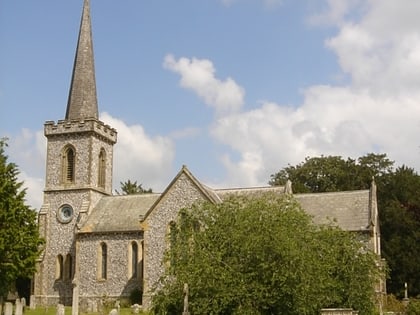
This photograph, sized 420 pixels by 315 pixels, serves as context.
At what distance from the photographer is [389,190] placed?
183 ft

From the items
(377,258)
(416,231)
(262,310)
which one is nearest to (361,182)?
(416,231)

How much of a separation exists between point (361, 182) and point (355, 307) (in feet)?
108

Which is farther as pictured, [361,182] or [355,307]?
[361,182]

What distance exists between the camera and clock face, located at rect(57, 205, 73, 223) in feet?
166

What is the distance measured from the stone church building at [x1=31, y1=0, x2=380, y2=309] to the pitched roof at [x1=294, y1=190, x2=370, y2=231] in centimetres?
7

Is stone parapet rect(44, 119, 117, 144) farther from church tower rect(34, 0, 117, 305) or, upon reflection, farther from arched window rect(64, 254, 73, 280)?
arched window rect(64, 254, 73, 280)

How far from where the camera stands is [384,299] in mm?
41719

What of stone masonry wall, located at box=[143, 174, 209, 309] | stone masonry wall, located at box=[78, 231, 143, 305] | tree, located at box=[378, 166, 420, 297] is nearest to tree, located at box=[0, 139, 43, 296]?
stone masonry wall, located at box=[143, 174, 209, 309]

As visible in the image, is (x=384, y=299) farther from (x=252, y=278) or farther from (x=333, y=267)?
(x=252, y=278)

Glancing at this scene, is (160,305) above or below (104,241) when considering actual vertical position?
below

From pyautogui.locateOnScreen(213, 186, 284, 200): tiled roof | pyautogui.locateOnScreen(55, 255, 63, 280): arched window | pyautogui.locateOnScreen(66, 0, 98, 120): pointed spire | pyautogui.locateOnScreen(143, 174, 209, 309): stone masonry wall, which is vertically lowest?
pyautogui.locateOnScreen(55, 255, 63, 280): arched window

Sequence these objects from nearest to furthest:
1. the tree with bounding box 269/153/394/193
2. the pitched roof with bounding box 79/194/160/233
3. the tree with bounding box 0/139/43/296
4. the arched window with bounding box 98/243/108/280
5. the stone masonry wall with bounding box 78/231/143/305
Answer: the tree with bounding box 0/139/43/296 → the stone masonry wall with bounding box 78/231/143/305 → the arched window with bounding box 98/243/108/280 → the pitched roof with bounding box 79/194/160/233 → the tree with bounding box 269/153/394/193

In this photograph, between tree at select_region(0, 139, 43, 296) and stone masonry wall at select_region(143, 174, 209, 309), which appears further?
stone masonry wall at select_region(143, 174, 209, 309)

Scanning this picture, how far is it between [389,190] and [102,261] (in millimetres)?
25222
